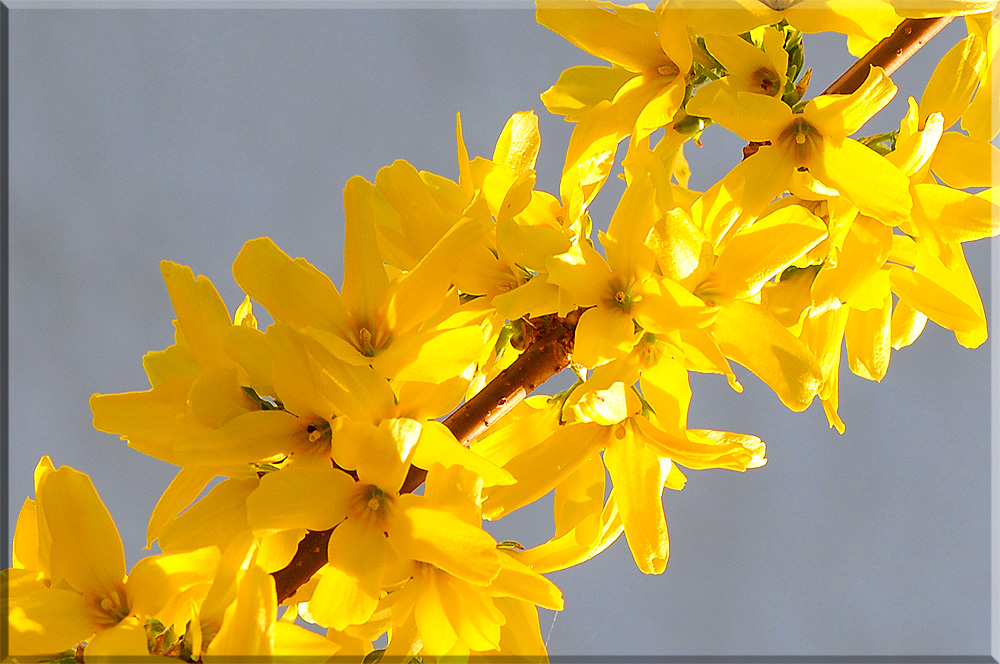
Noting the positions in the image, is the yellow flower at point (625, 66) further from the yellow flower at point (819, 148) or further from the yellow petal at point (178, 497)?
the yellow petal at point (178, 497)

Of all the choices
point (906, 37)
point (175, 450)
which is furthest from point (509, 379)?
point (906, 37)

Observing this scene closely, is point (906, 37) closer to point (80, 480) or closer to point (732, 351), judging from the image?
point (732, 351)

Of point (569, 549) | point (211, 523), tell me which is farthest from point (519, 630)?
point (211, 523)

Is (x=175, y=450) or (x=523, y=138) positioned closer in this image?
(x=175, y=450)

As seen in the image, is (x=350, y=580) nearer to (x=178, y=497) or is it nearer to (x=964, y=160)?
(x=178, y=497)

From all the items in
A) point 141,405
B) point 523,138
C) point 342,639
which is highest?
point 523,138

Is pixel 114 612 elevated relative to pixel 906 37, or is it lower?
lower

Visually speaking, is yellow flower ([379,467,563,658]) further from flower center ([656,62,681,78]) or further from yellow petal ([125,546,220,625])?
flower center ([656,62,681,78])
